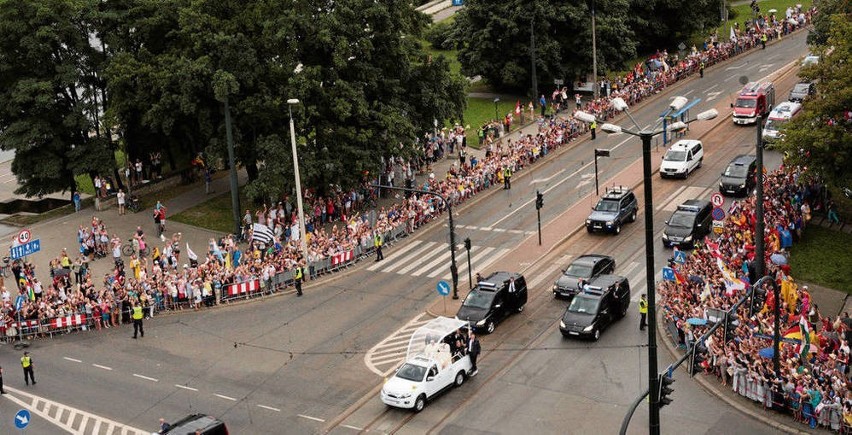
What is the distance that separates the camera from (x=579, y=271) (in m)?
43.2

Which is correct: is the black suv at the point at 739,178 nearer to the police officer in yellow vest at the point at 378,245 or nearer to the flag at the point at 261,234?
the police officer in yellow vest at the point at 378,245

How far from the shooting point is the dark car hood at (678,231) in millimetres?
46688

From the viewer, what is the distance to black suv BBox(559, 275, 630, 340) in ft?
126

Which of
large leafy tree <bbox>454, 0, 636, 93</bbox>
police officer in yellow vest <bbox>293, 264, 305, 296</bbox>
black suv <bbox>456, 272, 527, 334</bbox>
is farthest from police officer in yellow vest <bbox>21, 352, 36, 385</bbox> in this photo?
large leafy tree <bbox>454, 0, 636, 93</bbox>

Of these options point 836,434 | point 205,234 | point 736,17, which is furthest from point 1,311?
point 736,17

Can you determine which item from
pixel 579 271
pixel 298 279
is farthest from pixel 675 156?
pixel 298 279

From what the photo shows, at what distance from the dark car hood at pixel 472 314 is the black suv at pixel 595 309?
302cm

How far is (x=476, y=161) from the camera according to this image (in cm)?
6150

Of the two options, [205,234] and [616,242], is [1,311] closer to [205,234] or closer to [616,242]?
[205,234]

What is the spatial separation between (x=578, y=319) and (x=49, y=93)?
118 ft

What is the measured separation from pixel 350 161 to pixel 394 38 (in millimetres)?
7553

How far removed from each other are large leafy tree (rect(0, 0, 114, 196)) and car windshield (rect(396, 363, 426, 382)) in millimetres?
32596

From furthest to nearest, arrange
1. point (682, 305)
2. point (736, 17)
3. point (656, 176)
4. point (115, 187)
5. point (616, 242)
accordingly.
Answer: point (736, 17) → point (115, 187) → point (656, 176) → point (616, 242) → point (682, 305)

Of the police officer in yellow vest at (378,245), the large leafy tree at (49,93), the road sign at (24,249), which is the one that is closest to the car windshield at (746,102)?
the police officer in yellow vest at (378,245)
